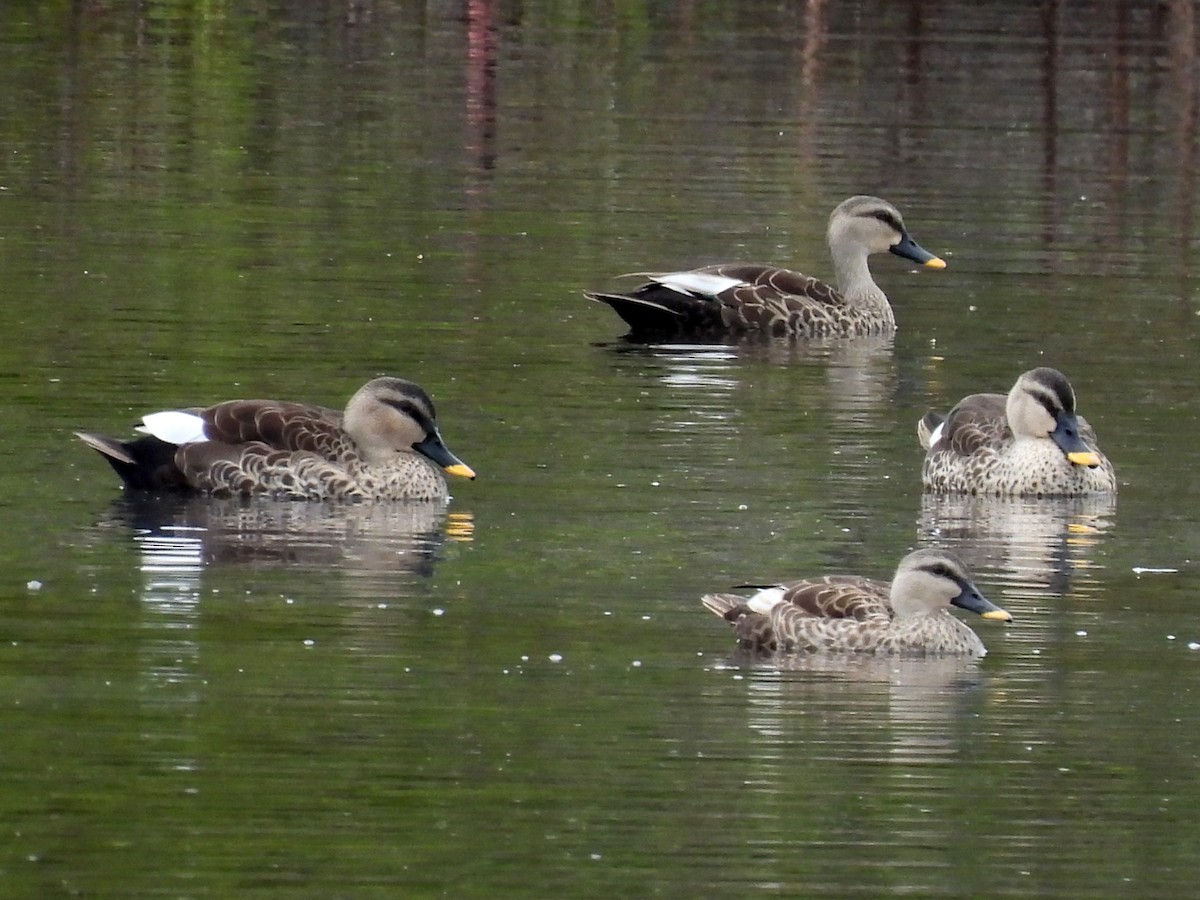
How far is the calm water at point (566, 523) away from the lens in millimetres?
9898

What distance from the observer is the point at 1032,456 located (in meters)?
15.8

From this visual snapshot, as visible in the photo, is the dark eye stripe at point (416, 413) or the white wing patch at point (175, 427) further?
the dark eye stripe at point (416, 413)

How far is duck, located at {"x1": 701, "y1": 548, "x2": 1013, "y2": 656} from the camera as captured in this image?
12.3 metres

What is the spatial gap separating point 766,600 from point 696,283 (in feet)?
27.3

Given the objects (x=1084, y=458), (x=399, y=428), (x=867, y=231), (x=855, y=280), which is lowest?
(x=1084, y=458)

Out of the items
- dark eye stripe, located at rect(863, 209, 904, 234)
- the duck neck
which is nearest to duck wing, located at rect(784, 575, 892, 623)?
the duck neck

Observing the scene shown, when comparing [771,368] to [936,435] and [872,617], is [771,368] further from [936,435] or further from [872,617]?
[872,617]

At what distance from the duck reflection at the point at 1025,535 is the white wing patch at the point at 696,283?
16.6ft

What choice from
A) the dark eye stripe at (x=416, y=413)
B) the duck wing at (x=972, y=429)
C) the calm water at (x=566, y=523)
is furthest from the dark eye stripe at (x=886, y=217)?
the dark eye stripe at (x=416, y=413)

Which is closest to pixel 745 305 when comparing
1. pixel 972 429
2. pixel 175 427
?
pixel 972 429

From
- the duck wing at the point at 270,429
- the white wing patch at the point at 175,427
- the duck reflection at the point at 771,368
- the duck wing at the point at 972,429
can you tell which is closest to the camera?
the white wing patch at the point at 175,427

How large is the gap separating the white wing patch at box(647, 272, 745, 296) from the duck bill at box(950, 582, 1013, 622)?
822cm

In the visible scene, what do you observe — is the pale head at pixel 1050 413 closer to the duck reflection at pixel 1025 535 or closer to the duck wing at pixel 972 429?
the duck wing at pixel 972 429

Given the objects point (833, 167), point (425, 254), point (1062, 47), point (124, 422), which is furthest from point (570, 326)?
point (1062, 47)
